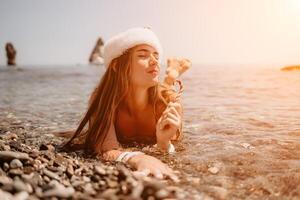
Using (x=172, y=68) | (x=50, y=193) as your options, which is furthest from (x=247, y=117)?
(x=50, y=193)

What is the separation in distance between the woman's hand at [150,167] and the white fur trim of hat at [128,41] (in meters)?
2.19

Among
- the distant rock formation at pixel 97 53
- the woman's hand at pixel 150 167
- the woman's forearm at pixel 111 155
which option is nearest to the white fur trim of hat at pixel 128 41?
the woman's forearm at pixel 111 155

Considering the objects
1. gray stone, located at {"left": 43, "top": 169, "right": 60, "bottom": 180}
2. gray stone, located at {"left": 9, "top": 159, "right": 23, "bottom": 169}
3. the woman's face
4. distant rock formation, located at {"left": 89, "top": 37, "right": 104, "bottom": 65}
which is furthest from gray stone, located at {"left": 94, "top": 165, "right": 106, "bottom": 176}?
distant rock formation, located at {"left": 89, "top": 37, "right": 104, "bottom": 65}

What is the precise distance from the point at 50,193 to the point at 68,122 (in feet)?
23.0

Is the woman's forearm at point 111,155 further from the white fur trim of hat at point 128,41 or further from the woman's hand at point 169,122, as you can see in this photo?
the white fur trim of hat at point 128,41

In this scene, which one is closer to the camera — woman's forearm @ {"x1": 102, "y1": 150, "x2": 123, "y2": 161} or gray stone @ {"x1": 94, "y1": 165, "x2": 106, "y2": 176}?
gray stone @ {"x1": 94, "y1": 165, "x2": 106, "y2": 176}

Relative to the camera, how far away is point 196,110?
12773mm

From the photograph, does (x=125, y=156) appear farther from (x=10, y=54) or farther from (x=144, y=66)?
(x=10, y=54)

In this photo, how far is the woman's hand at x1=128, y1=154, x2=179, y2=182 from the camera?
15.4 ft

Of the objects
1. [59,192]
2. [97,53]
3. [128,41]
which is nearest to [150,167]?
[59,192]

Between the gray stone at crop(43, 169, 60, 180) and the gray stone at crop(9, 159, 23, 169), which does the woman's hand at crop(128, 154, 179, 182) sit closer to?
the gray stone at crop(43, 169, 60, 180)

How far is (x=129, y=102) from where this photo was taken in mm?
7211

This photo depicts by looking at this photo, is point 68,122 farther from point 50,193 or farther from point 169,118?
point 50,193

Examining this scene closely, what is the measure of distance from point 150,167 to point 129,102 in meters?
2.50
